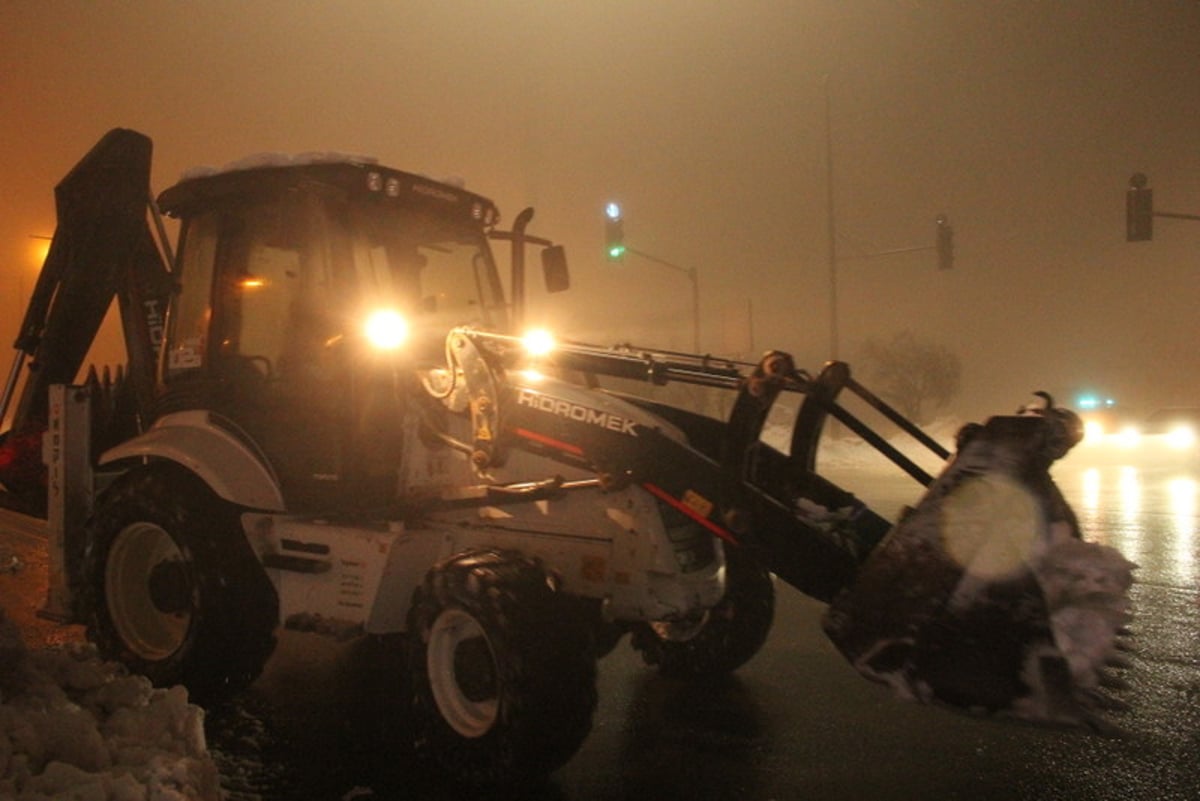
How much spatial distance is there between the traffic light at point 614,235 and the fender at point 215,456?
13.8 m

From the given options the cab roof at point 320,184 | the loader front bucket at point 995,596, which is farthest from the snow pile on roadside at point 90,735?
the cab roof at point 320,184

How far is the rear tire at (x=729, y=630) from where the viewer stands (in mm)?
6027

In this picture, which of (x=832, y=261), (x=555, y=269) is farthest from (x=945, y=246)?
(x=555, y=269)

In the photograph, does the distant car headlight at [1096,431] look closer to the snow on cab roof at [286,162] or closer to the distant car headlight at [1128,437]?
the distant car headlight at [1128,437]

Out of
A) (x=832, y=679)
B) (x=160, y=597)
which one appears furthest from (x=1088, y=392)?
(x=160, y=597)

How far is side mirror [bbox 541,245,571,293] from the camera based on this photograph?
696 cm

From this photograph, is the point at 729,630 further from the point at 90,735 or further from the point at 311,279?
the point at 90,735

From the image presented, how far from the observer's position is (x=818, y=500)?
5027mm

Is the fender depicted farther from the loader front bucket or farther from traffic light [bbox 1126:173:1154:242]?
traffic light [bbox 1126:173:1154:242]

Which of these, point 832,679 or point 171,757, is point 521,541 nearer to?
point 171,757

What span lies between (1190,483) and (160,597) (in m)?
19.0

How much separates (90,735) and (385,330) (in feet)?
8.27

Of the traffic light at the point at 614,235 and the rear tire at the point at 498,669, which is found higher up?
the traffic light at the point at 614,235

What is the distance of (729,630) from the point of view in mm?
6020
